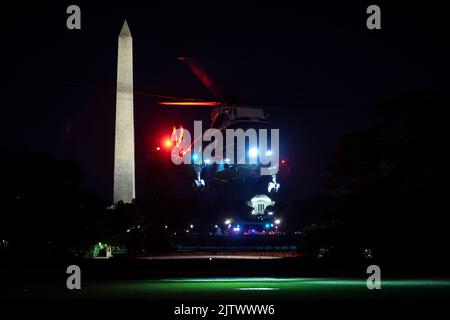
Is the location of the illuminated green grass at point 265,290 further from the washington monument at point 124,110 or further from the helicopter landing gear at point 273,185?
the helicopter landing gear at point 273,185

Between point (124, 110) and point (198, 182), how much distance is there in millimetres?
7410

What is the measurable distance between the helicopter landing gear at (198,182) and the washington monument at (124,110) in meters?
4.90

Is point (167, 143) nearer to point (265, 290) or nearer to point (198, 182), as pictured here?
point (198, 182)

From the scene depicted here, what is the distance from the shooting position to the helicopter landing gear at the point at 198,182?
58.1 metres

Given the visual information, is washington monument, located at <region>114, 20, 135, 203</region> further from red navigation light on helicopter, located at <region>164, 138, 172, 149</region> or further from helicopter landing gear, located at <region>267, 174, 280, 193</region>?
helicopter landing gear, located at <region>267, 174, 280, 193</region>

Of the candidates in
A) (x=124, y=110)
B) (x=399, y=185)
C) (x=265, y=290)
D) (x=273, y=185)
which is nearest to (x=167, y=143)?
(x=124, y=110)

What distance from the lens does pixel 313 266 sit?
3519 centimetres

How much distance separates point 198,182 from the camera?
58125mm

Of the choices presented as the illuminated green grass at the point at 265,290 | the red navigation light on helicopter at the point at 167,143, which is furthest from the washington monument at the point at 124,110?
the illuminated green grass at the point at 265,290

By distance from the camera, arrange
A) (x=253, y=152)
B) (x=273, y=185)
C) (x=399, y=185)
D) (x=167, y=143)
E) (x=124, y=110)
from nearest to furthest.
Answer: (x=399, y=185), (x=167, y=143), (x=124, y=110), (x=253, y=152), (x=273, y=185)

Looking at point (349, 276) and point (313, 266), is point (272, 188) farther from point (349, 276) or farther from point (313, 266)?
point (349, 276)
